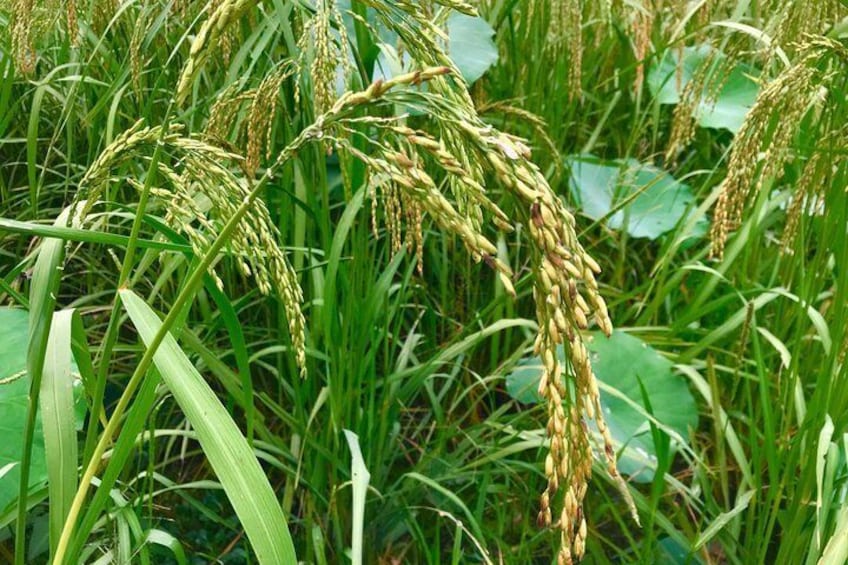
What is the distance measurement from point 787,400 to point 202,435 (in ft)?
3.83

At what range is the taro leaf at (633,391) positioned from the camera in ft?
5.43

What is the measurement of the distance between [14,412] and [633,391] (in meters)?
1.11

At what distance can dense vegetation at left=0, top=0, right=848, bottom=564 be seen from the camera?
0.80 m

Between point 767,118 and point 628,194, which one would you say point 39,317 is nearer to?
point 767,118

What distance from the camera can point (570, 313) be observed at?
0.58m

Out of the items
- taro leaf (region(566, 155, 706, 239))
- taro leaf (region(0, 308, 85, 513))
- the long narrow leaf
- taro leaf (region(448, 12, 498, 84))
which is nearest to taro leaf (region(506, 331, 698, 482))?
taro leaf (region(566, 155, 706, 239))

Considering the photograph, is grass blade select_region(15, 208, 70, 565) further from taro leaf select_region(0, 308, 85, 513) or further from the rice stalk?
the rice stalk

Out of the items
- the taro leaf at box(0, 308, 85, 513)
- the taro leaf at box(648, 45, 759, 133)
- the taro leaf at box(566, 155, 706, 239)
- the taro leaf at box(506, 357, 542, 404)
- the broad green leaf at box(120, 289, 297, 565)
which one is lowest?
the taro leaf at box(506, 357, 542, 404)

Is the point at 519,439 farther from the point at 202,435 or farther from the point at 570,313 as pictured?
the point at 570,313

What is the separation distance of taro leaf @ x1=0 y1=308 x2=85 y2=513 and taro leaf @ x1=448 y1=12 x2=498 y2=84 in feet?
3.35

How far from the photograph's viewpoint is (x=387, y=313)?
1.59m

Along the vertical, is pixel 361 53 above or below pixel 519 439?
above

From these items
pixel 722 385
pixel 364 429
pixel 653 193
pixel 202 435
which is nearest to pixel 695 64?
pixel 653 193

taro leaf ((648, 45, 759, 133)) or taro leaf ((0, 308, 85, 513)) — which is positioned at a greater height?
taro leaf ((648, 45, 759, 133))
